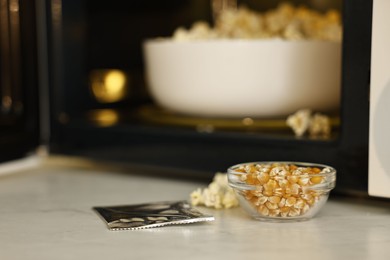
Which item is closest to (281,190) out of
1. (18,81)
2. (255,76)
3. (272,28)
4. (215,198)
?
(215,198)

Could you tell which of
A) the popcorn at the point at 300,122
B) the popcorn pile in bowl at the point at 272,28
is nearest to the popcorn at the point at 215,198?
the popcorn at the point at 300,122

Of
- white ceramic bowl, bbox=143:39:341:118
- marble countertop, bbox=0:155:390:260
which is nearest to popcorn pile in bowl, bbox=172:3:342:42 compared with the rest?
white ceramic bowl, bbox=143:39:341:118

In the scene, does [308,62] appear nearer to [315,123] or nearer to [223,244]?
[315,123]

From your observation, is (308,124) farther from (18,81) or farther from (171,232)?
(18,81)

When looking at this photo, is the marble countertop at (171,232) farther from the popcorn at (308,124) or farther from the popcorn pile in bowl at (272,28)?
the popcorn pile in bowl at (272,28)

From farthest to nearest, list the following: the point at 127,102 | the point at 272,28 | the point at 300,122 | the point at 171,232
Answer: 1. the point at 127,102
2. the point at 272,28
3. the point at 300,122
4. the point at 171,232

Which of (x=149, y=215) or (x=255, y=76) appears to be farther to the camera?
(x=255, y=76)

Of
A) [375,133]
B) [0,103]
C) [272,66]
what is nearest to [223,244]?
[375,133]
